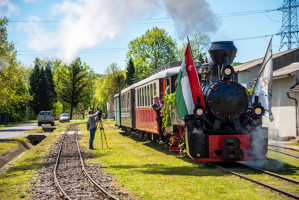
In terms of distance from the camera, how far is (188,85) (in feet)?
31.1

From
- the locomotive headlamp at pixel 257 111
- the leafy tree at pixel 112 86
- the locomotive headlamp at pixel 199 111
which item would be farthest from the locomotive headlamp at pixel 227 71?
the leafy tree at pixel 112 86

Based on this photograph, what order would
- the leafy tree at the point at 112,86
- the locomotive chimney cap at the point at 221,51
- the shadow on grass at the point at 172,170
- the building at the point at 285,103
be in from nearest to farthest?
1. the shadow on grass at the point at 172,170
2. the locomotive chimney cap at the point at 221,51
3. the building at the point at 285,103
4. the leafy tree at the point at 112,86

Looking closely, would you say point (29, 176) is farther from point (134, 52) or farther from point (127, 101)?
point (134, 52)

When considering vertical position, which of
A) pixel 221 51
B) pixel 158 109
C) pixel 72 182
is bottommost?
pixel 72 182

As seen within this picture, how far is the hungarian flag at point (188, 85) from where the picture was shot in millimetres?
9414

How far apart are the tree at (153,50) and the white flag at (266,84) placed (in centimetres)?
4690

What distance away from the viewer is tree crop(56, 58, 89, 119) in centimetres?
6375

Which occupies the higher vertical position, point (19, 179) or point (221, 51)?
point (221, 51)

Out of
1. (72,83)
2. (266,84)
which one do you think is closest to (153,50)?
(72,83)

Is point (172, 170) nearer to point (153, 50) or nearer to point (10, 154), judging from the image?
point (10, 154)

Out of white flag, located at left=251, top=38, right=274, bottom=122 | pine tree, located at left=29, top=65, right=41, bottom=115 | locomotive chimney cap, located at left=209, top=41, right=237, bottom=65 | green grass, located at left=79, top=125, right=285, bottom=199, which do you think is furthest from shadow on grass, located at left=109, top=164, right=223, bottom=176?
pine tree, located at left=29, top=65, right=41, bottom=115

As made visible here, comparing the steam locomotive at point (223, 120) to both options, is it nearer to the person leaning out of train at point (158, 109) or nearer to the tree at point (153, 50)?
the person leaning out of train at point (158, 109)

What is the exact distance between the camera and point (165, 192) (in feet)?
24.2

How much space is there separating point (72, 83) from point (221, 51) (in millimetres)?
56107
